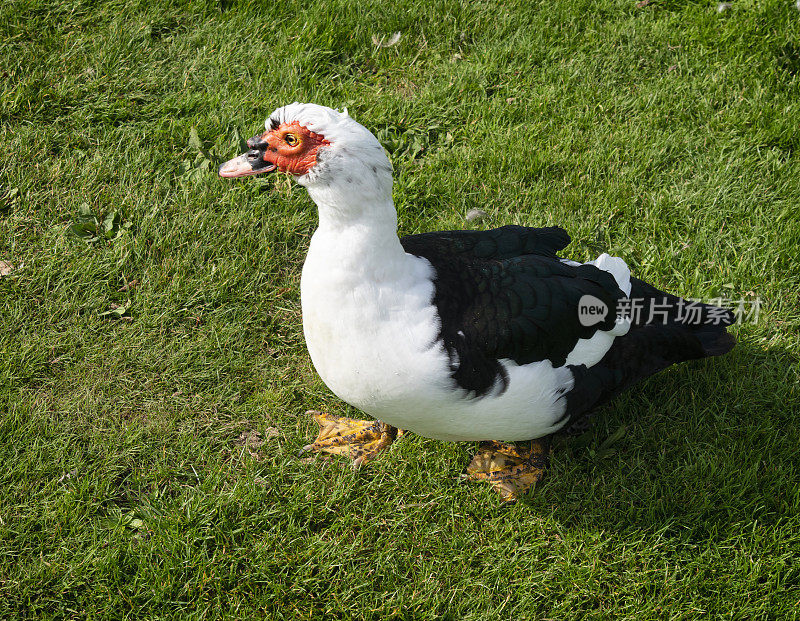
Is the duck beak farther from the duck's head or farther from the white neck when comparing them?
the white neck

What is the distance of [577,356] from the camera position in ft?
9.96

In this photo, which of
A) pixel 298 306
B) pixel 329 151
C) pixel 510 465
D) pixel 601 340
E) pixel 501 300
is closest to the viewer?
pixel 329 151

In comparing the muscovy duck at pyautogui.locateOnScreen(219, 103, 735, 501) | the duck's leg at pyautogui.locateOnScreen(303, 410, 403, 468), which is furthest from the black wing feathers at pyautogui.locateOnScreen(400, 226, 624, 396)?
the duck's leg at pyautogui.locateOnScreen(303, 410, 403, 468)

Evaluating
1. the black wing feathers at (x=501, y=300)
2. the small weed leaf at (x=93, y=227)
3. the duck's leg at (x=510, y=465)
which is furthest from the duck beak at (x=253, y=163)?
the duck's leg at (x=510, y=465)

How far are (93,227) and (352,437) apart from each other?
1.91 meters

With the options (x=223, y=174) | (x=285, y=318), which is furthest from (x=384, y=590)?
(x=223, y=174)

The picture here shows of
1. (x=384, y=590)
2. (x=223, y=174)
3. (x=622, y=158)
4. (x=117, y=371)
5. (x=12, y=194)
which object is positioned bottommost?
(x=384, y=590)

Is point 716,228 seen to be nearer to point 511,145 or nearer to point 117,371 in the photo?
point 511,145

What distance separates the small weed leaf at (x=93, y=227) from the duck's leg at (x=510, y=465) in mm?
2302

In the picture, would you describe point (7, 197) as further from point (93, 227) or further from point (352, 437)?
point (352, 437)

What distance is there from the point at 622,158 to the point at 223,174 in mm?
2767

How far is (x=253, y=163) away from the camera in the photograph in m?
2.72

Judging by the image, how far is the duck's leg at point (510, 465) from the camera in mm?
3400

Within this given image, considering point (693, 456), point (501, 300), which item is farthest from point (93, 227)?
point (693, 456)
